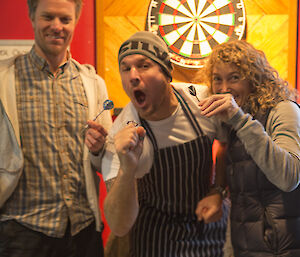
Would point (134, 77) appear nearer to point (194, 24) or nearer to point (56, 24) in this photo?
point (56, 24)

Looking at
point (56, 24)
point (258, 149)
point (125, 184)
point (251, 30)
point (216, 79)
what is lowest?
point (125, 184)

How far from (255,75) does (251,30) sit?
38.9 inches

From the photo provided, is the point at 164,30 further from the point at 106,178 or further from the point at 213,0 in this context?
the point at 106,178

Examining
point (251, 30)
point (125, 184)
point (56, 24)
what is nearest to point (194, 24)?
point (251, 30)

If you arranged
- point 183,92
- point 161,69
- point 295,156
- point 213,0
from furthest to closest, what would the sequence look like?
point 213,0, point 183,92, point 161,69, point 295,156

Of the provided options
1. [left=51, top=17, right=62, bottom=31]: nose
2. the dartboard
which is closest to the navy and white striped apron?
[left=51, top=17, right=62, bottom=31]: nose

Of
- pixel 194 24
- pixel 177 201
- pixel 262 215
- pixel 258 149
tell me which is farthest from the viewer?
pixel 194 24

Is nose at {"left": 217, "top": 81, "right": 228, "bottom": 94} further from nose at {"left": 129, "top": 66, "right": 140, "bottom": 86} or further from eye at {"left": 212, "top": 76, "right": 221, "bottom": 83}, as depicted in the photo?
nose at {"left": 129, "top": 66, "right": 140, "bottom": 86}

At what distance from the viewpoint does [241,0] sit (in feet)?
7.07

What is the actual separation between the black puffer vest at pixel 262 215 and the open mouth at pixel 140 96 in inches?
16.7

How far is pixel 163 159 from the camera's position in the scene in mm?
1278

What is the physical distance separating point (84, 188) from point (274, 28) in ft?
5.46

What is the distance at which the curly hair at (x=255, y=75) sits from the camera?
1278 millimetres

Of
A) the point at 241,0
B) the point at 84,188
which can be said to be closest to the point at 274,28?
the point at 241,0
